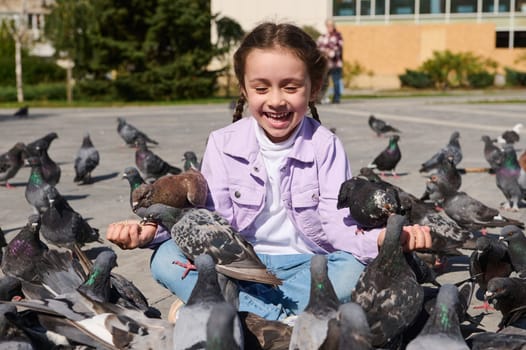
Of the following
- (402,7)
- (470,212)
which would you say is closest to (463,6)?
(402,7)

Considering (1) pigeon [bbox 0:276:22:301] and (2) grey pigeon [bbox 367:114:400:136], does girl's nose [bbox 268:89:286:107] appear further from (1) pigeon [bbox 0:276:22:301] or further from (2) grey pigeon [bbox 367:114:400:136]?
(2) grey pigeon [bbox 367:114:400:136]

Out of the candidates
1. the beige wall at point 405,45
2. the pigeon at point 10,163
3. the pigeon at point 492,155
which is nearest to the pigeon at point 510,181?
the pigeon at point 492,155

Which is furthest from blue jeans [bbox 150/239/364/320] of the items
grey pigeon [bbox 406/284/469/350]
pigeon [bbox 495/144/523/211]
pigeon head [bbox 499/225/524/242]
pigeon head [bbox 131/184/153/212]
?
pigeon [bbox 495/144/523/211]

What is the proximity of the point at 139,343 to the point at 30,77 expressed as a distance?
37.6m

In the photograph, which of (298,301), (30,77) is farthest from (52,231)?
(30,77)

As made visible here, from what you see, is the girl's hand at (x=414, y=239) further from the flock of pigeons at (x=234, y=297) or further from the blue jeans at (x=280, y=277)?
the blue jeans at (x=280, y=277)

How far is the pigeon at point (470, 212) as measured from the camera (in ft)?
21.2

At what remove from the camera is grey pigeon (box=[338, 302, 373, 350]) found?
292 centimetres

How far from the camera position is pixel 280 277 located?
166 inches

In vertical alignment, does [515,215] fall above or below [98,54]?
below

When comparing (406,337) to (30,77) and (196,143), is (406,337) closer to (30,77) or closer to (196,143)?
(196,143)

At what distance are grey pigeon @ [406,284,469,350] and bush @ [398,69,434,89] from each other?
3388cm

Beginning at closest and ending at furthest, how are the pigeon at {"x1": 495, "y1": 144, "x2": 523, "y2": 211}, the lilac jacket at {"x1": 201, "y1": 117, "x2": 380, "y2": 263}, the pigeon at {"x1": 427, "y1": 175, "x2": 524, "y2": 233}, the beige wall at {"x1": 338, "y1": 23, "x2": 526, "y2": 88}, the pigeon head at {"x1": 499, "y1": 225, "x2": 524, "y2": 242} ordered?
the lilac jacket at {"x1": 201, "y1": 117, "x2": 380, "y2": 263}
the pigeon head at {"x1": 499, "y1": 225, "x2": 524, "y2": 242}
the pigeon at {"x1": 427, "y1": 175, "x2": 524, "y2": 233}
the pigeon at {"x1": 495, "y1": 144, "x2": 523, "y2": 211}
the beige wall at {"x1": 338, "y1": 23, "x2": 526, "y2": 88}

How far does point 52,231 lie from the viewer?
5969 mm
